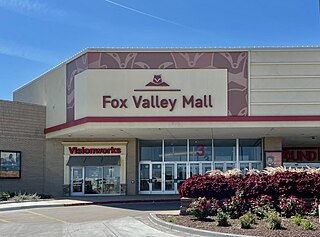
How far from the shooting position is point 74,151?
32.9m

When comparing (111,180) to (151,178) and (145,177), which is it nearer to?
(145,177)

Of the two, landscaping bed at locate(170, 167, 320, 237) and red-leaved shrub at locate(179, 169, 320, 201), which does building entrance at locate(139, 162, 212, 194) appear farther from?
red-leaved shrub at locate(179, 169, 320, 201)

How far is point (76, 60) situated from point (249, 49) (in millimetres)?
10248

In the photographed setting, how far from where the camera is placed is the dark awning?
32416 mm

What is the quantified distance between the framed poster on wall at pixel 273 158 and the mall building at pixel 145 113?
64 millimetres

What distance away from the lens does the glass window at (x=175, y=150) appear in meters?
33.8

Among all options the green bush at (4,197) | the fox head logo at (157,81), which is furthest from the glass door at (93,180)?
the fox head logo at (157,81)

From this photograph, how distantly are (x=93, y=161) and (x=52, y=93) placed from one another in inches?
211

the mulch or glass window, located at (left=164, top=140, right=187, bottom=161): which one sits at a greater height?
glass window, located at (left=164, top=140, right=187, bottom=161)

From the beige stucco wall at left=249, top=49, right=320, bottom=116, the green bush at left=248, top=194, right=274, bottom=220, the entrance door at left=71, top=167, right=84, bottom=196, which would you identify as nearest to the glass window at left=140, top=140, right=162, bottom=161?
the entrance door at left=71, top=167, right=84, bottom=196

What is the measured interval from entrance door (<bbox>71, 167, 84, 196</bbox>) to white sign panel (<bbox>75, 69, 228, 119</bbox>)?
23.2 ft

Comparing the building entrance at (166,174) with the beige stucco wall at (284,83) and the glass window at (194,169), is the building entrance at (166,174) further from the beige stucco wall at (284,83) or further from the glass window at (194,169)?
the beige stucco wall at (284,83)

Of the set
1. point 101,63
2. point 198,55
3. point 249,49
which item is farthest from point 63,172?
point 249,49

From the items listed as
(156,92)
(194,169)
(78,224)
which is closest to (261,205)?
(78,224)
